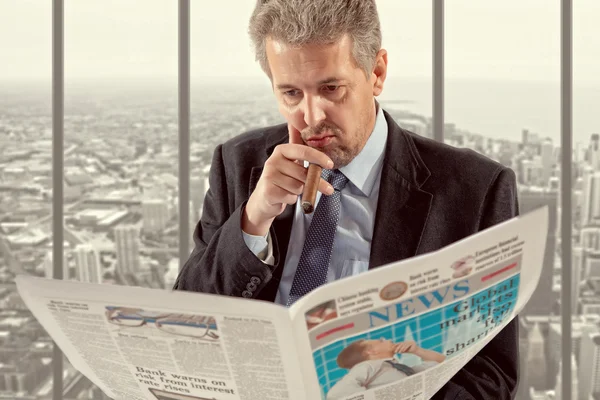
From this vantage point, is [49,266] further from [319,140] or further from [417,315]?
[417,315]

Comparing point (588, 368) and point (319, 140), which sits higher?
point (319, 140)

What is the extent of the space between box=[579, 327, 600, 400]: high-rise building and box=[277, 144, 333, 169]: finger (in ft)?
6.71

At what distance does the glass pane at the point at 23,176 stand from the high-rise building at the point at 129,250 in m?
0.27

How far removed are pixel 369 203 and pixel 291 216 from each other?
6.4 inches

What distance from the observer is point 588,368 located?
121 inches

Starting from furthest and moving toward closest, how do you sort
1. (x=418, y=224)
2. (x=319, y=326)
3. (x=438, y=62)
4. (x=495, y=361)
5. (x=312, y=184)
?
(x=438, y=62) < (x=418, y=224) < (x=495, y=361) < (x=312, y=184) < (x=319, y=326)

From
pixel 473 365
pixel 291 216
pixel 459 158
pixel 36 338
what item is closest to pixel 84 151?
pixel 36 338

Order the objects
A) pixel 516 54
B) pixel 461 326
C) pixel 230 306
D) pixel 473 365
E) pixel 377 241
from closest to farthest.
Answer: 1. pixel 230 306
2. pixel 461 326
3. pixel 473 365
4. pixel 377 241
5. pixel 516 54

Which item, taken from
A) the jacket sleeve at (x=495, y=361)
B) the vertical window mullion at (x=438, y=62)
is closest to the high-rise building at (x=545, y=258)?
Answer: the vertical window mullion at (x=438, y=62)

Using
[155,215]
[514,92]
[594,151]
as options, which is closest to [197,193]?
[155,215]

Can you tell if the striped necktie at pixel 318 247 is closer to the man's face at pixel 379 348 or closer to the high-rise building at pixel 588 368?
the man's face at pixel 379 348

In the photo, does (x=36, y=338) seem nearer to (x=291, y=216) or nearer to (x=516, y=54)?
(x=291, y=216)

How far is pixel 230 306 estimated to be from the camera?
1062 millimetres

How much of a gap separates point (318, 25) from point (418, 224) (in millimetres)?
431
